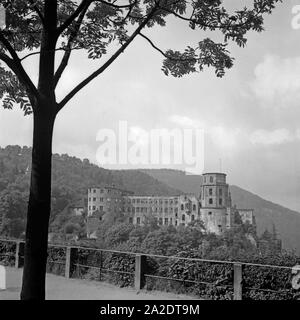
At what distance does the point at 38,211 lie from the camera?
5.12 m

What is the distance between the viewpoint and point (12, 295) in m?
8.07

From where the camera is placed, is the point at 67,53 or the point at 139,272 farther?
the point at 139,272

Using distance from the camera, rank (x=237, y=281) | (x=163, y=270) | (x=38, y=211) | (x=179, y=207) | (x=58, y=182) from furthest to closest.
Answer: (x=179, y=207) → (x=58, y=182) → (x=163, y=270) → (x=237, y=281) → (x=38, y=211)

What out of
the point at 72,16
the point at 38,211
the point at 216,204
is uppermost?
the point at 216,204

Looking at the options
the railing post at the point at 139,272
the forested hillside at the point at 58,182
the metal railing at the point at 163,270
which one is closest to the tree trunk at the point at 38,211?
the metal railing at the point at 163,270

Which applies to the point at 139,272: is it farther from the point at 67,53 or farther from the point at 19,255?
the point at 67,53

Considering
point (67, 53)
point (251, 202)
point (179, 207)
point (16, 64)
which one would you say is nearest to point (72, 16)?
point (67, 53)

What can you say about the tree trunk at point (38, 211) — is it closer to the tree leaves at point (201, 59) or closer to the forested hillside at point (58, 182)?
the tree leaves at point (201, 59)

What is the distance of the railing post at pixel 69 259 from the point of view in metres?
11.2

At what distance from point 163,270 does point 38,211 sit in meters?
5.13
